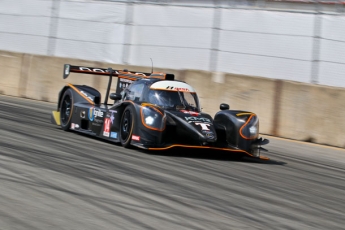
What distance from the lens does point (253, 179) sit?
27.4 feet

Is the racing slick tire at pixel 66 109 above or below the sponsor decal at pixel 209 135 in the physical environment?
above

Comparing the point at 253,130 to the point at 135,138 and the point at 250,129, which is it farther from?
the point at 135,138

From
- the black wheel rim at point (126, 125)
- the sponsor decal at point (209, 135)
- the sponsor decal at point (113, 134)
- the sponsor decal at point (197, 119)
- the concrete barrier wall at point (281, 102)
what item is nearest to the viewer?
the sponsor decal at point (209, 135)

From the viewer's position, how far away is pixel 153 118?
9523mm

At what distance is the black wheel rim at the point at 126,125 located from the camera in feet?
32.8

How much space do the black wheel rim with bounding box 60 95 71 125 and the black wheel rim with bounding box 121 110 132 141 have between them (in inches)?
78.6

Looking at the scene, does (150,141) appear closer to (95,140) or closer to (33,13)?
(95,140)

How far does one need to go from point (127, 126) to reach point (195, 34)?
860 centimetres

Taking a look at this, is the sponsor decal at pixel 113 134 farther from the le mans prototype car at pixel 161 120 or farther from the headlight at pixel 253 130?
the headlight at pixel 253 130

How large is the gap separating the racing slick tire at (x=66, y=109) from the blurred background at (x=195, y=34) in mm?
5553

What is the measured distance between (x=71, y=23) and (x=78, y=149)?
1137 centimetres

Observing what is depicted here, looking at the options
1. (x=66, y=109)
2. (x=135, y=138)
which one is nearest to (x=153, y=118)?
(x=135, y=138)

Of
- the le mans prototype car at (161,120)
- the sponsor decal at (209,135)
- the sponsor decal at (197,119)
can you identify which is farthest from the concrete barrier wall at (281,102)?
the sponsor decal at (209,135)

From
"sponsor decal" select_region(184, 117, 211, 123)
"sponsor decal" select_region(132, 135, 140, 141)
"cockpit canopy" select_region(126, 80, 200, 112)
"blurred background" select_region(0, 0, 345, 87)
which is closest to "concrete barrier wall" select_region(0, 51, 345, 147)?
"blurred background" select_region(0, 0, 345, 87)
